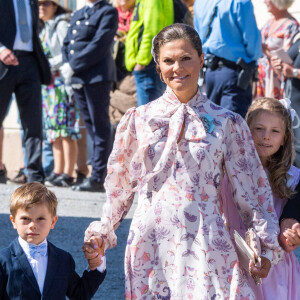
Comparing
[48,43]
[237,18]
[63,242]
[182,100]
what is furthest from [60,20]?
[182,100]

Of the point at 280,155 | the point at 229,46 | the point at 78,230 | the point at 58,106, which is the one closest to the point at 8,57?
the point at 58,106

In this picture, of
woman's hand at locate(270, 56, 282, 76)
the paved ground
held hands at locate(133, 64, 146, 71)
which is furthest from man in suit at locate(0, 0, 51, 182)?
woman's hand at locate(270, 56, 282, 76)

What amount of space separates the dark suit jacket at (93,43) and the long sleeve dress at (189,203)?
3.94 meters

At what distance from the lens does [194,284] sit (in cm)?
328

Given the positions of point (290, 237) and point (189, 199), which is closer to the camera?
point (189, 199)

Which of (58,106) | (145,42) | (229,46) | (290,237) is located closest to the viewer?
(290,237)

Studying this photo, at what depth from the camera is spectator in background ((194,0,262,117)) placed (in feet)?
21.6

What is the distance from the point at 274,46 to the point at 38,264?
15.0 ft

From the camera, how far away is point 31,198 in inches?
129

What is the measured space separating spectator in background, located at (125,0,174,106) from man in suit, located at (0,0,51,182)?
79 centimetres

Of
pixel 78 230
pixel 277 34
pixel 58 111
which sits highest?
pixel 277 34

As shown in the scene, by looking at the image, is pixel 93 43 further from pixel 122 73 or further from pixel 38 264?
pixel 38 264

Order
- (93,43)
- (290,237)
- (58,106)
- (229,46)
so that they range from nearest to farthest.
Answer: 1. (290,237)
2. (229,46)
3. (93,43)
4. (58,106)

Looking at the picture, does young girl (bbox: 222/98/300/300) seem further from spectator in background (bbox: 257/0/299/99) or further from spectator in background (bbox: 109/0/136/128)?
spectator in background (bbox: 109/0/136/128)
